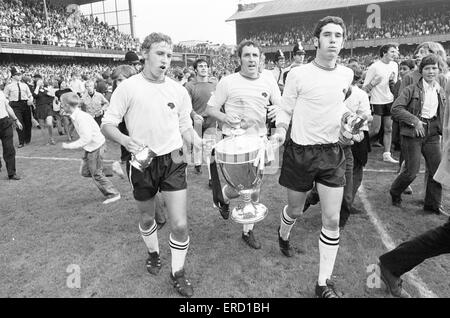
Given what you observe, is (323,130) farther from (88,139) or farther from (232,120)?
(88,139)

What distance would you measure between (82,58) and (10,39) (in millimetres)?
7453

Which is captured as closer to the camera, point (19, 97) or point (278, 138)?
point (278, 138)

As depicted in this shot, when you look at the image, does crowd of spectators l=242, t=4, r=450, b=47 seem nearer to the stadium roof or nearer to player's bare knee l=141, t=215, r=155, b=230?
the stadium roof

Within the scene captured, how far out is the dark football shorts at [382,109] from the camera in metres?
7.50

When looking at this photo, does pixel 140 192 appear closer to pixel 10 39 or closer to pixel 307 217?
pixel 307 217

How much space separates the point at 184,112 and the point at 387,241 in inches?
106

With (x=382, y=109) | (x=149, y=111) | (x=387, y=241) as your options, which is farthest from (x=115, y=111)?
(x=382, y=109)

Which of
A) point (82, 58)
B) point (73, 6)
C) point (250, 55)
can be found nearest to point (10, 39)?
point (82, 58)

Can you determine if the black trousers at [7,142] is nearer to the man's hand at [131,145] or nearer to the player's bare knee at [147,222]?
the player's bare knee at [147,222]

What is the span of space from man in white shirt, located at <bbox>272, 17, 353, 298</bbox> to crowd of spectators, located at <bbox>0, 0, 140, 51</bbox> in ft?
90.4

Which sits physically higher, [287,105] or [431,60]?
[431,60]

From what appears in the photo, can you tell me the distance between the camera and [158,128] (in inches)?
123

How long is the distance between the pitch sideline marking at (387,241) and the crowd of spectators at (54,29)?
2705 centimetres

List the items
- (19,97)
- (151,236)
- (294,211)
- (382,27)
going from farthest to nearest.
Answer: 1. (382,27)
2. (19,97)
3. (151,236)
4. (294,211)
